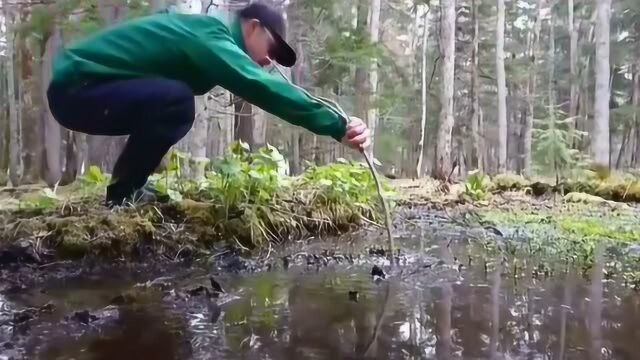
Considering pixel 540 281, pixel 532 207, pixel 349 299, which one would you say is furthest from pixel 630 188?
pixel 349 299

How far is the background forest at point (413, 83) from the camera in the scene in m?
10.4

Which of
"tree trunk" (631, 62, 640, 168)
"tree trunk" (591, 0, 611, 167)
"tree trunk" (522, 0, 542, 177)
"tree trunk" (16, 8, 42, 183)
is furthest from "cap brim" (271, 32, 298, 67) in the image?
"tree trunk" (631, 62, 640, 168)

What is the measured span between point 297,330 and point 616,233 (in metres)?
3.08

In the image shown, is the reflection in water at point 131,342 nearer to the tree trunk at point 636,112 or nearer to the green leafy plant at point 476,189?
the green leafy plant at point 476,189

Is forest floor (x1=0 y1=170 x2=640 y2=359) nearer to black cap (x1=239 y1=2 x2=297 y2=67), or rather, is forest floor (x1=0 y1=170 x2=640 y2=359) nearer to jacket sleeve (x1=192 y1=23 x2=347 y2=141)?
jacket sleeve (x1=192 y1=23 x2=347 y2=141)

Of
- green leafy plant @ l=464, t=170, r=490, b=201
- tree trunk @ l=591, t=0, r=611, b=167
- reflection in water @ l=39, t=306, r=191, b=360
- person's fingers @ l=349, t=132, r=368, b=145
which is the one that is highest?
tree trunk @ l=591, t=0, r=611, b=167

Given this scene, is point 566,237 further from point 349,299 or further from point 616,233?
point 349,299

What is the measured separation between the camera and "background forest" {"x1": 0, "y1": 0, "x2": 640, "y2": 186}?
34.2 feet

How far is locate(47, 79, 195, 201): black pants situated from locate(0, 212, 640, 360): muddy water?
790mm

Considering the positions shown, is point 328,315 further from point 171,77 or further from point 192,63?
point 171,77

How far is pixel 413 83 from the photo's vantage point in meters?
27.9

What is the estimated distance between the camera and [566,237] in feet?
13.0

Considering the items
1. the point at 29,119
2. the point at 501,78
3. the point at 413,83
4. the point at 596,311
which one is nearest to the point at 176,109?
the point at 596,311

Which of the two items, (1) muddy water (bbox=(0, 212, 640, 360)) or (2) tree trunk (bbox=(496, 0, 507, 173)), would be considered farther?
(2) tree trunk (bbox=(496, 0, 507, 173))
